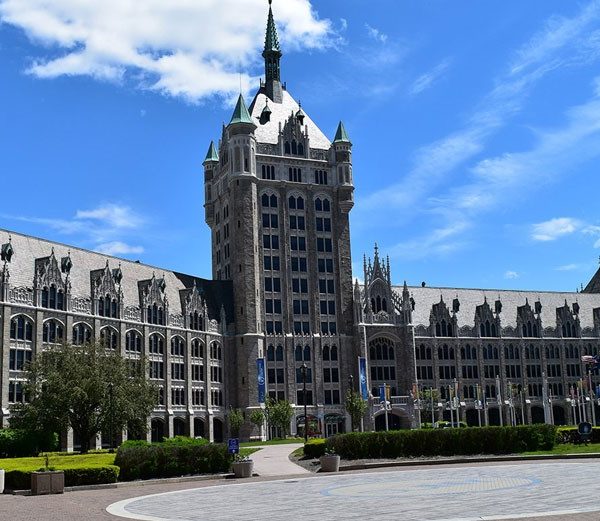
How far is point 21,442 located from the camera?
6388 centimetres

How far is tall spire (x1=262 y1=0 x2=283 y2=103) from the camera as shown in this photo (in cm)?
12006

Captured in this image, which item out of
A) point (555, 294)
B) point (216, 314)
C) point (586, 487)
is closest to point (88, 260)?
point (216, 314)

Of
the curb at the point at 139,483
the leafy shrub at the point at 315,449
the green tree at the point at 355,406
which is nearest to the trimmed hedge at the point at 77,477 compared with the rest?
the curb at the point at 139,483

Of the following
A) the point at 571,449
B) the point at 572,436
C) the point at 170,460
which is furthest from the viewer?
the point at 572,436

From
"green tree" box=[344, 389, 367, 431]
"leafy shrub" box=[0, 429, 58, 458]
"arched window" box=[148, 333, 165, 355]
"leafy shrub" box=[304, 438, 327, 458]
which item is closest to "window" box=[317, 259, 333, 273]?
"green tree" box=[344, 389, 367, 431]

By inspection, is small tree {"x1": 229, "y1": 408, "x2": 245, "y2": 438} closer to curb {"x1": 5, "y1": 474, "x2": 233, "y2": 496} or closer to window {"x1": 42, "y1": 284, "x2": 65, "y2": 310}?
window {"x1": 42, "y1": 284, "x2": 65, "y2": 310}

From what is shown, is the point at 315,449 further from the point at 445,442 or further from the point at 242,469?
the point at 242,469

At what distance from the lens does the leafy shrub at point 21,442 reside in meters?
63.4

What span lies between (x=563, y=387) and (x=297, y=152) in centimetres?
5317

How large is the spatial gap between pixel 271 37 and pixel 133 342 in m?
57.4

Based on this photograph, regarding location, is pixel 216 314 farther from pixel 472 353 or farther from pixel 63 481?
pixel 63 481

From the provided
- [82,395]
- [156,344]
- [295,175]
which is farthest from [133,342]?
[295,175]

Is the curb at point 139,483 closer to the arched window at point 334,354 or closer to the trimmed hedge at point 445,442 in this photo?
the trimmed hedge at point 445,442

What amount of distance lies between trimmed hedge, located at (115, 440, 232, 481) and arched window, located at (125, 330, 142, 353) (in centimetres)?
4378
